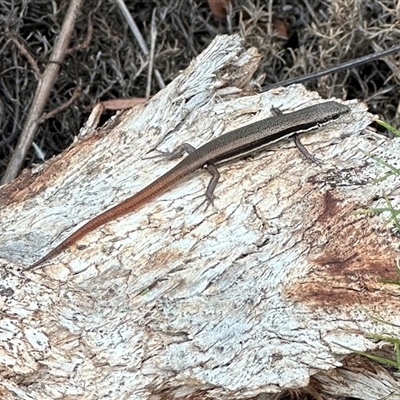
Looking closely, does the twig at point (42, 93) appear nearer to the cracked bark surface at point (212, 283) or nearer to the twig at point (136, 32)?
the twig at point (136, 32)

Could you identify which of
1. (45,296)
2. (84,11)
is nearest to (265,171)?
(45,296)

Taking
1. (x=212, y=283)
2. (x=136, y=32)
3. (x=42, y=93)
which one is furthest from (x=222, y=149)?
(x=136, y=32)

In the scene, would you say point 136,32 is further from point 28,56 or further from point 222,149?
point 222,149

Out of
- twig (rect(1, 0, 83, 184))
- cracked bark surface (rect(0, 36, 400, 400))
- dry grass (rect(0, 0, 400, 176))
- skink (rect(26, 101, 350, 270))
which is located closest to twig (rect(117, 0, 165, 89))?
dry grass (rect(0, 0, 400, 176))

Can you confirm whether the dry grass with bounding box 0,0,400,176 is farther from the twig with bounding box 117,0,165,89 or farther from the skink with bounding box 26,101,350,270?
the skink with bounding box 26,101,350,270

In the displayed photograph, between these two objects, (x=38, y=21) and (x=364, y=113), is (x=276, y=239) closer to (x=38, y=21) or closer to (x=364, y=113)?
(x=364, y=113)

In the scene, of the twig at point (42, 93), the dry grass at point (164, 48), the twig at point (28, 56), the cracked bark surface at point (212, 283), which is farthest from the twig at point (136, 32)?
the cracked bark surface at point (212, 283)
